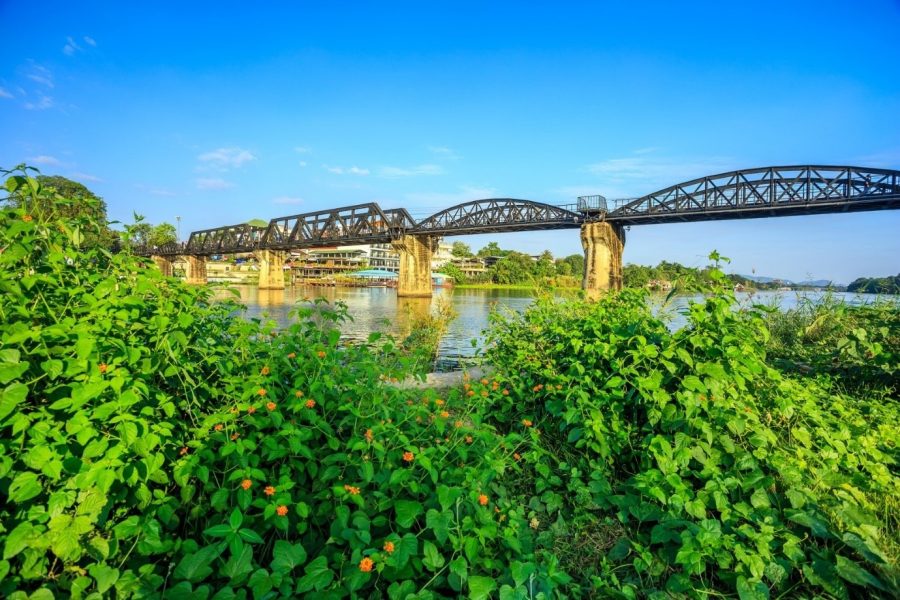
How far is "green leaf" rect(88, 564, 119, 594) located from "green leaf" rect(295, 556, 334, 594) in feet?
2.33

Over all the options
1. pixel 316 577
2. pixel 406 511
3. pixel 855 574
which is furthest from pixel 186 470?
pixel 855 574

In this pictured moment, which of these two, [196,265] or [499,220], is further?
[196,265]

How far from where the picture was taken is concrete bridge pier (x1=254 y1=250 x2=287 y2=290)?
82.8m

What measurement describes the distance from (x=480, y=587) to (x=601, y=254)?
52.6 m

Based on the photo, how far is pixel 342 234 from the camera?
75000 mm

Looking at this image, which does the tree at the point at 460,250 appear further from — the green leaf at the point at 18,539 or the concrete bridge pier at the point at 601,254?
the green leaf at the point at 18,539

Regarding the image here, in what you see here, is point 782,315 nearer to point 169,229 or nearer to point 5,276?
point 5,276

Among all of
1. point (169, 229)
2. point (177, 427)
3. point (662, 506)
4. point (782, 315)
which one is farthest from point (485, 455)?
point (169, 229)

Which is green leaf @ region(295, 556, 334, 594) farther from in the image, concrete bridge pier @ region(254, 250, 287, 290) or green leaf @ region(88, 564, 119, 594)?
concrete bridge pier @ region(254, 250, 287, 290)

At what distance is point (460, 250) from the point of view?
150875 mm

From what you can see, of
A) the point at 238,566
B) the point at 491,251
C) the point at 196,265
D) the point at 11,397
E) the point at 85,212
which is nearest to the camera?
the point at 11,397

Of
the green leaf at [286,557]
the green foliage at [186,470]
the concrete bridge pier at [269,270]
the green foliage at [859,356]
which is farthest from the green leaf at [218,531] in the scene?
the concrete bridge pier at [269,270]

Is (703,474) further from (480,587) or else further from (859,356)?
(859,356)

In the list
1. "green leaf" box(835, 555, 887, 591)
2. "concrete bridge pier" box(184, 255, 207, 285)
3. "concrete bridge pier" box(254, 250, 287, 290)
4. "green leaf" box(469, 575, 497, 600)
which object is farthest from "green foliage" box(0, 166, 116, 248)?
"concrete bridge pier" box(184, 255, 207, 285)
